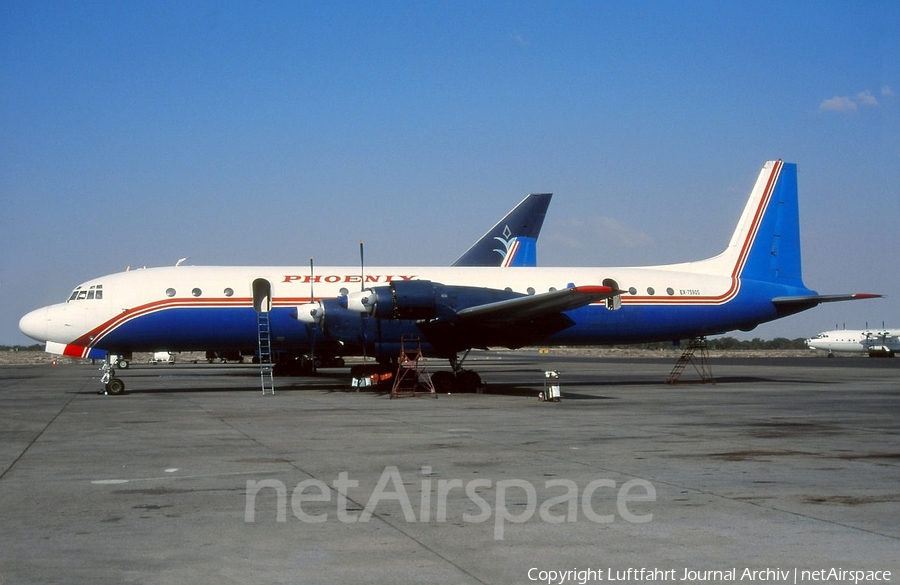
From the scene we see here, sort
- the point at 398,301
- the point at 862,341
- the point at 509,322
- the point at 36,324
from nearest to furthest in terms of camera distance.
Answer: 1. the point at 398,301
2. the point at 36,324
3. the point at 509,322
4. the point at 862,341

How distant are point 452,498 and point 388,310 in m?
16.2

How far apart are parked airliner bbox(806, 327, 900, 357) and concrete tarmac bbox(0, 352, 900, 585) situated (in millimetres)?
69968

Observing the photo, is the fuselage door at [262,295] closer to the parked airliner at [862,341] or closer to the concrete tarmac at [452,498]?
the concrete tarmac at [452,498]

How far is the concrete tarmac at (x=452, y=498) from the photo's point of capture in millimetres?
6254

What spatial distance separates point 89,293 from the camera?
26281mm

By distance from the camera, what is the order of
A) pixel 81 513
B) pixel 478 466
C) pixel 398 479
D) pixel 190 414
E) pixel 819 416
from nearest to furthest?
pixel 81 513 < pixel 398 479 < pixel 478 466 < pixel 819 416 < pixel 190 414

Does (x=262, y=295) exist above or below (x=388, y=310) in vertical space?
above

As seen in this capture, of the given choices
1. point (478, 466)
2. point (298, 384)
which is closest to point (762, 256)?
point (298, 384)

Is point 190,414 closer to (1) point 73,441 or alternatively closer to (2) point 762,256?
(1) point 73,441

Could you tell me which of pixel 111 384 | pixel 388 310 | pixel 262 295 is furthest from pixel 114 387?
pixel 388 310

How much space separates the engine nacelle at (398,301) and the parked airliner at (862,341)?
66490 millimetres

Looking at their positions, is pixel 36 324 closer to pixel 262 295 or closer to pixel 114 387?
pixel 114 387

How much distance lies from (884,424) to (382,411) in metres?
9.76

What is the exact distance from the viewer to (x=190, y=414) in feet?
62.1
